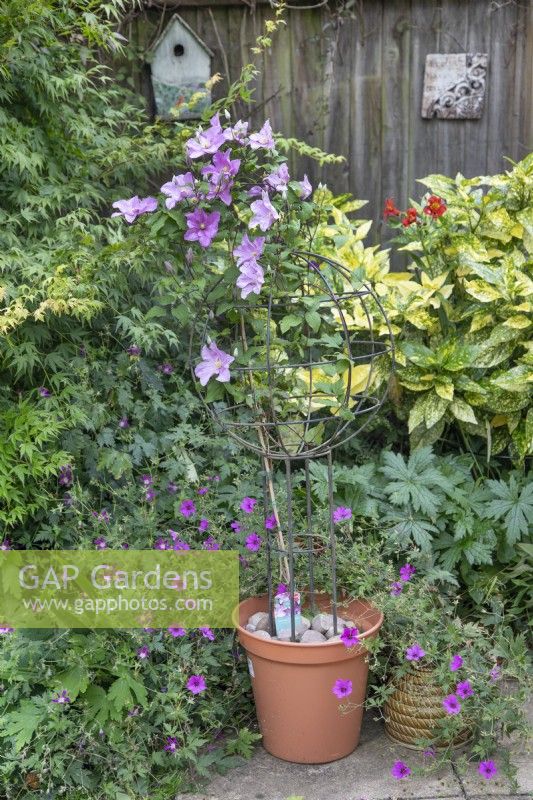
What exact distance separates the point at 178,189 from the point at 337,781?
1.69 m

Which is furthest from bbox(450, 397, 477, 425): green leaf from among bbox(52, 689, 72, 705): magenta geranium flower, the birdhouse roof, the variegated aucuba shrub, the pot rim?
the birdhouse roof

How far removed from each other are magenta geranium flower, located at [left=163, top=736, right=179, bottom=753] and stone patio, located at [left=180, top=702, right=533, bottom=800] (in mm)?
133

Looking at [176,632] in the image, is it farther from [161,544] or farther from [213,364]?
[213,364]

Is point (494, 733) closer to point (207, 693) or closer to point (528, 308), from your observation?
point (207, 693)

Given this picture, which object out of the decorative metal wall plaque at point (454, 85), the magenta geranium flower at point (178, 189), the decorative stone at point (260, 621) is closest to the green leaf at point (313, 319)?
the magenta geranium flower at point (178, 189)

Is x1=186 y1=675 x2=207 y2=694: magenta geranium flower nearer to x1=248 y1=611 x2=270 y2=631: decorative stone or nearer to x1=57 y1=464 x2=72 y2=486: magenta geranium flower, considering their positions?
x1=248 y1=611 x2=270 y2=631: decorative stone

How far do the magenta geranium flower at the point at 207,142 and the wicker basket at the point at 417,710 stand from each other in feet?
5.17

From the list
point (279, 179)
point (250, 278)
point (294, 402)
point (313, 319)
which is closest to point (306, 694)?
point (294, 402)

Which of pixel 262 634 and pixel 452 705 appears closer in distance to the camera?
pixel 452 705

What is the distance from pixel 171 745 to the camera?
7.48ft

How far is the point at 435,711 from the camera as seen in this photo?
2.46 meters

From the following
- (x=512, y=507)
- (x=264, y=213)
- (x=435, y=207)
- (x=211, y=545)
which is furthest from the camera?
(x=435, y=207)

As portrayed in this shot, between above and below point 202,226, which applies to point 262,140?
above

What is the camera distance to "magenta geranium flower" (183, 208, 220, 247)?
7.38 feet
